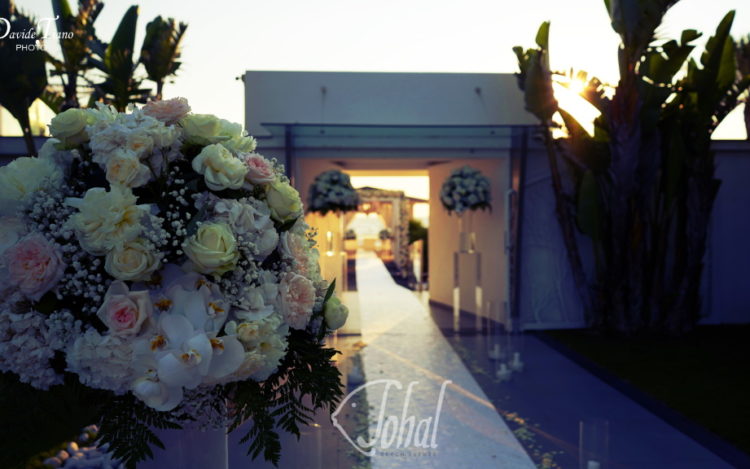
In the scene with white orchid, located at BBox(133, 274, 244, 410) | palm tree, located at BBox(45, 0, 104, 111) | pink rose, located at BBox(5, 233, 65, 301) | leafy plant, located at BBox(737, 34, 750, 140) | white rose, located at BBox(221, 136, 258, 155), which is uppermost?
leafy plant, located at BBox(737, 34, 750, 140)

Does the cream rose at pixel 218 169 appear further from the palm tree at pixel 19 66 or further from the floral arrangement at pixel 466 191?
the floral arrangement at pixel 466 191

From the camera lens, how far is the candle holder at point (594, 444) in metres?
3.66

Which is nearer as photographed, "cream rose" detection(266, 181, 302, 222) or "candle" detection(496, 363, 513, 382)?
"cream rose" detection(266, 181, 302, 222)

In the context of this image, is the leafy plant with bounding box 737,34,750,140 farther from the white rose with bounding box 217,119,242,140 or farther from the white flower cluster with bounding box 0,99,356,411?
the white flower cluster with bounding box 0,99,356,411

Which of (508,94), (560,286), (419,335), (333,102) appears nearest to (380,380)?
(419,335)

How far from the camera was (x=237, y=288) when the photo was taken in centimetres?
120

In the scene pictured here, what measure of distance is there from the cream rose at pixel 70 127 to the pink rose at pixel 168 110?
13 cm

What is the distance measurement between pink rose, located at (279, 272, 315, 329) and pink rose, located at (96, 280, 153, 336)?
0.86 feet

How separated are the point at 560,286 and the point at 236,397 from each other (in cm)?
791

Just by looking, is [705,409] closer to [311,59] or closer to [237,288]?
[237,288]

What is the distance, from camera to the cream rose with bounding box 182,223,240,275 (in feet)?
3.69

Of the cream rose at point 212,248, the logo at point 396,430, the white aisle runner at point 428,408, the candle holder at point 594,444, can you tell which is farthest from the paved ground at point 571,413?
the cream rose at point 212,248

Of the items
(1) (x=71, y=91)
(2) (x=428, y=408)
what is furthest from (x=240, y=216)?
(1) (x=71, y=91)

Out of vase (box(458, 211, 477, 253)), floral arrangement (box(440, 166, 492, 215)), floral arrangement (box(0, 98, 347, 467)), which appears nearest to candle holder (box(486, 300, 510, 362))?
vase (box(458, 211, 477, 253))
